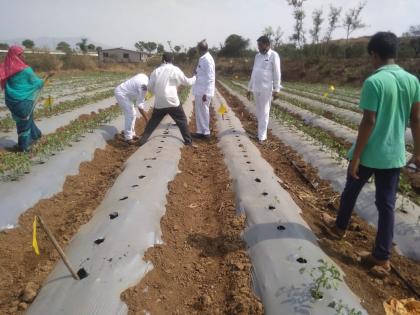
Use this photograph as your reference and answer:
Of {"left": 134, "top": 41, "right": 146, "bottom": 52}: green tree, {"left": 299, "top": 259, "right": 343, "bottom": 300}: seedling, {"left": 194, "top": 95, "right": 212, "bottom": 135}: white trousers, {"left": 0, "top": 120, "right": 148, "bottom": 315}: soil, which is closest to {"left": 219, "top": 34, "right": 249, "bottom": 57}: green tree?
{"left": 134, "top": 41, "right": 146, "bottom": 52}: green tree

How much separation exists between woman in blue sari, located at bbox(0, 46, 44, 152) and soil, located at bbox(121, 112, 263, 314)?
2848 mm

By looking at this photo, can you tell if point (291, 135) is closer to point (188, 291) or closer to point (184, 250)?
point (184, 250)

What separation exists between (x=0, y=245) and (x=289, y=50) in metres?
40.4

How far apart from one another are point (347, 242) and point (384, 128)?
4.01 feet

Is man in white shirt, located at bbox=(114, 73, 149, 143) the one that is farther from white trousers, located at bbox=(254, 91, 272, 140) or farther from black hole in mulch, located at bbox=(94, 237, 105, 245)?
black hole in mulch, located at bbox=(94, 237, 105, 245)

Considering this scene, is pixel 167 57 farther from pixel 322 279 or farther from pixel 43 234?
pixel 322 279

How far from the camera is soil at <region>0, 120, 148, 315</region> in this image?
2820 millimetres

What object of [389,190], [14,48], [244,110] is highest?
[14,48]

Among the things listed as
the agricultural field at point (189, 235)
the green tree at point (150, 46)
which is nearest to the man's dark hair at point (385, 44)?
the agricultural field at point (189, 235)

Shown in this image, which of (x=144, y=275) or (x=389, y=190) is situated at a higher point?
(x=389, y=190)

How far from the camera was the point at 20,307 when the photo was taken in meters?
2.59

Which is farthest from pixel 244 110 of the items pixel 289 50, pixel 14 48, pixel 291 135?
pixel 289 50

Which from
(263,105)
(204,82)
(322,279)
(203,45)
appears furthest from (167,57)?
(322,279)

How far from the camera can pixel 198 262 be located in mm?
3170
